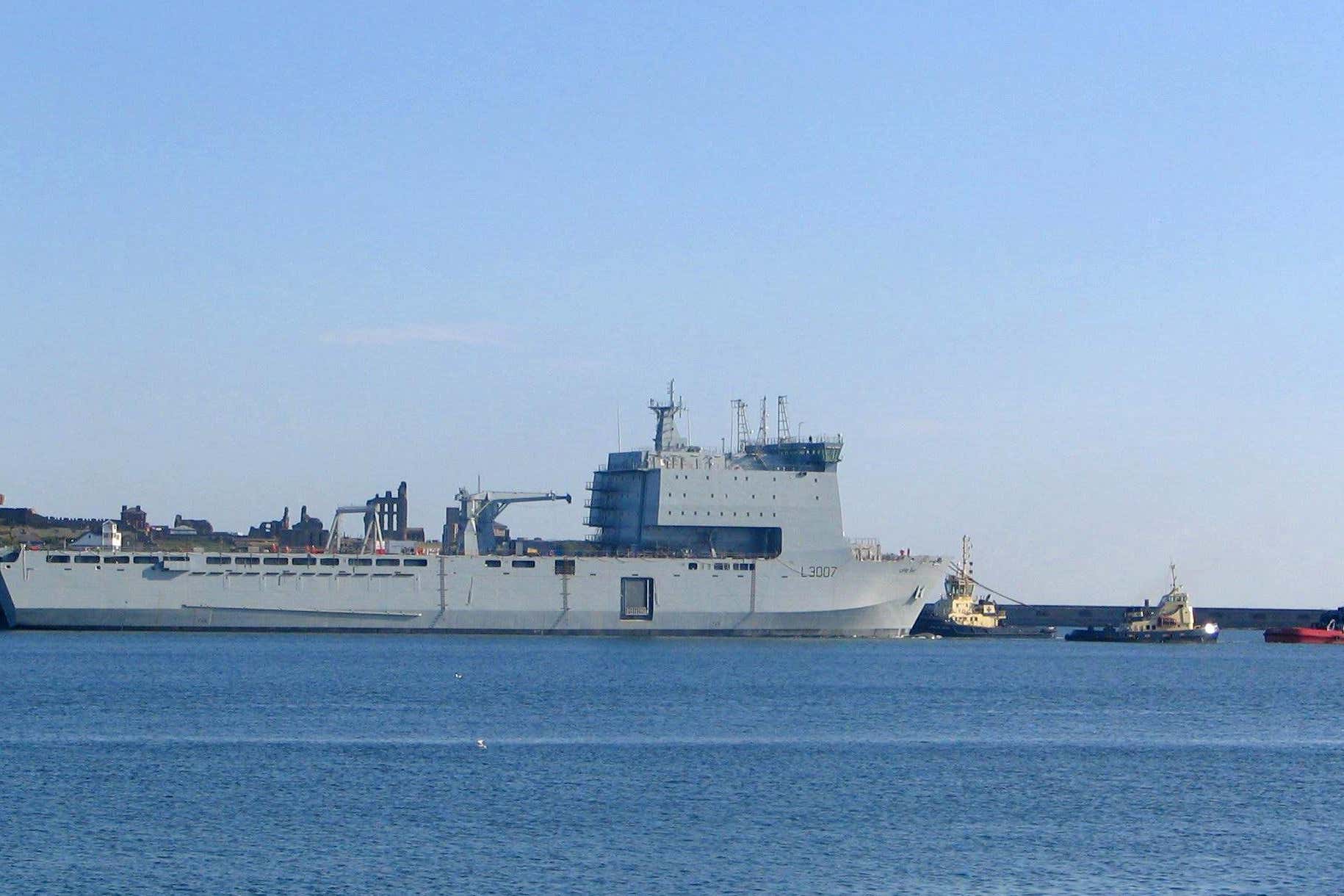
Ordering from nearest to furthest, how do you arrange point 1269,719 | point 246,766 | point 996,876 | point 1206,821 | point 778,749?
point 996,876
point 1206,821
point 246,766
point 778,749
point 1269,719

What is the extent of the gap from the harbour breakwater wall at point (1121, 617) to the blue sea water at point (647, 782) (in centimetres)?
7489

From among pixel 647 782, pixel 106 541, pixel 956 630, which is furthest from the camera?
pixel 956 630

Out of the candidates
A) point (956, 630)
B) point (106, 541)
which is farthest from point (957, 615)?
point (106, 541)

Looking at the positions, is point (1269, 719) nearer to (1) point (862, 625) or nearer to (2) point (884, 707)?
(2) point (884, 707)

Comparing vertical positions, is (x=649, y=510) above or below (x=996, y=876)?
above

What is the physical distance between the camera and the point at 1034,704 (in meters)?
42.2

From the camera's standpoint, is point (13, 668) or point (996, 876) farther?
point (13, 668)

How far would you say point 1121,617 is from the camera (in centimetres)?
12544

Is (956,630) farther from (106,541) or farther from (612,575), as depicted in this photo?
(106,541)

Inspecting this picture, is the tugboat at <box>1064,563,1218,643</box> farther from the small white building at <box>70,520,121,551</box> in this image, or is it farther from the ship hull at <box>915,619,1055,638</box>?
the small white building at <box>70,520,121,551</box>

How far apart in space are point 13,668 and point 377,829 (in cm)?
2679

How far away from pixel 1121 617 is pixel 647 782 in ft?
338

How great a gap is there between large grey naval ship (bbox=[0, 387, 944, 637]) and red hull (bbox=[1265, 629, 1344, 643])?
2777cm

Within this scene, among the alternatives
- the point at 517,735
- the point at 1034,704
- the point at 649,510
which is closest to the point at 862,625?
the point at 649,510
